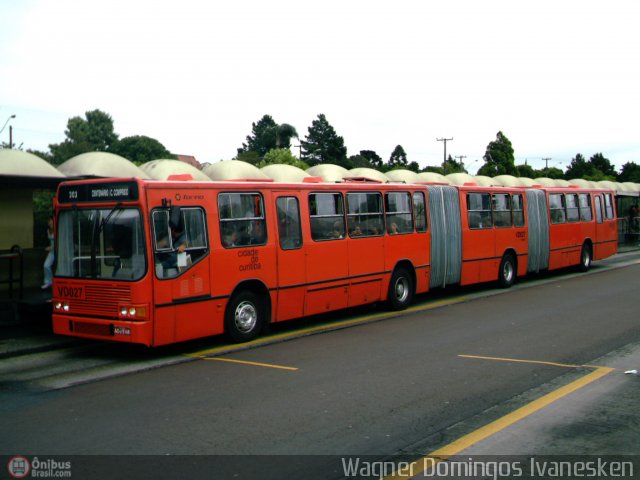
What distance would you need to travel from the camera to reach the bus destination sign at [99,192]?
33.1 feet

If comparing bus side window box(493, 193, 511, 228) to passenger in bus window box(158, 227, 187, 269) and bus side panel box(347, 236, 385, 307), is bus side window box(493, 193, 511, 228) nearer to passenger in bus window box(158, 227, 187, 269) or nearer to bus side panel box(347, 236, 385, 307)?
bus side panel box(347, 236, 385, 307)

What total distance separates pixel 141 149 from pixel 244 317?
94058mm

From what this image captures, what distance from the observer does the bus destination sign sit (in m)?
10.1

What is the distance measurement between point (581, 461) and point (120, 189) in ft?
23.9

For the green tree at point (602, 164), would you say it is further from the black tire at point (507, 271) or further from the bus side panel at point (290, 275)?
the bus side panel at point (290, 275)

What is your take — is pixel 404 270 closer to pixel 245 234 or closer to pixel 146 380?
pixel 245 234

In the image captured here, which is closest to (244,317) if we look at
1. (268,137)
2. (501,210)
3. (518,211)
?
(501,210)

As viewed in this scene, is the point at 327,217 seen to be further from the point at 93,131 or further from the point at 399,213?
the point at 93,131

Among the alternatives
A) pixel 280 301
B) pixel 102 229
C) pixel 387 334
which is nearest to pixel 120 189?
pixel 102 229

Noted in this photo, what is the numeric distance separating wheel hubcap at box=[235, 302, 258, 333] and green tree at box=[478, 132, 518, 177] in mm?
69710

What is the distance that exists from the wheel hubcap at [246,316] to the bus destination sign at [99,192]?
2632mm

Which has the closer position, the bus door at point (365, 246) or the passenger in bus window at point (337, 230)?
the passenger in bus window at point (337, 230)

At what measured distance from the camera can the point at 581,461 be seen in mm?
5633

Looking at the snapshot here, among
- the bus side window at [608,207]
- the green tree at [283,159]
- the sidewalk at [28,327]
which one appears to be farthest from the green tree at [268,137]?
the sidewalk at [28,327]
